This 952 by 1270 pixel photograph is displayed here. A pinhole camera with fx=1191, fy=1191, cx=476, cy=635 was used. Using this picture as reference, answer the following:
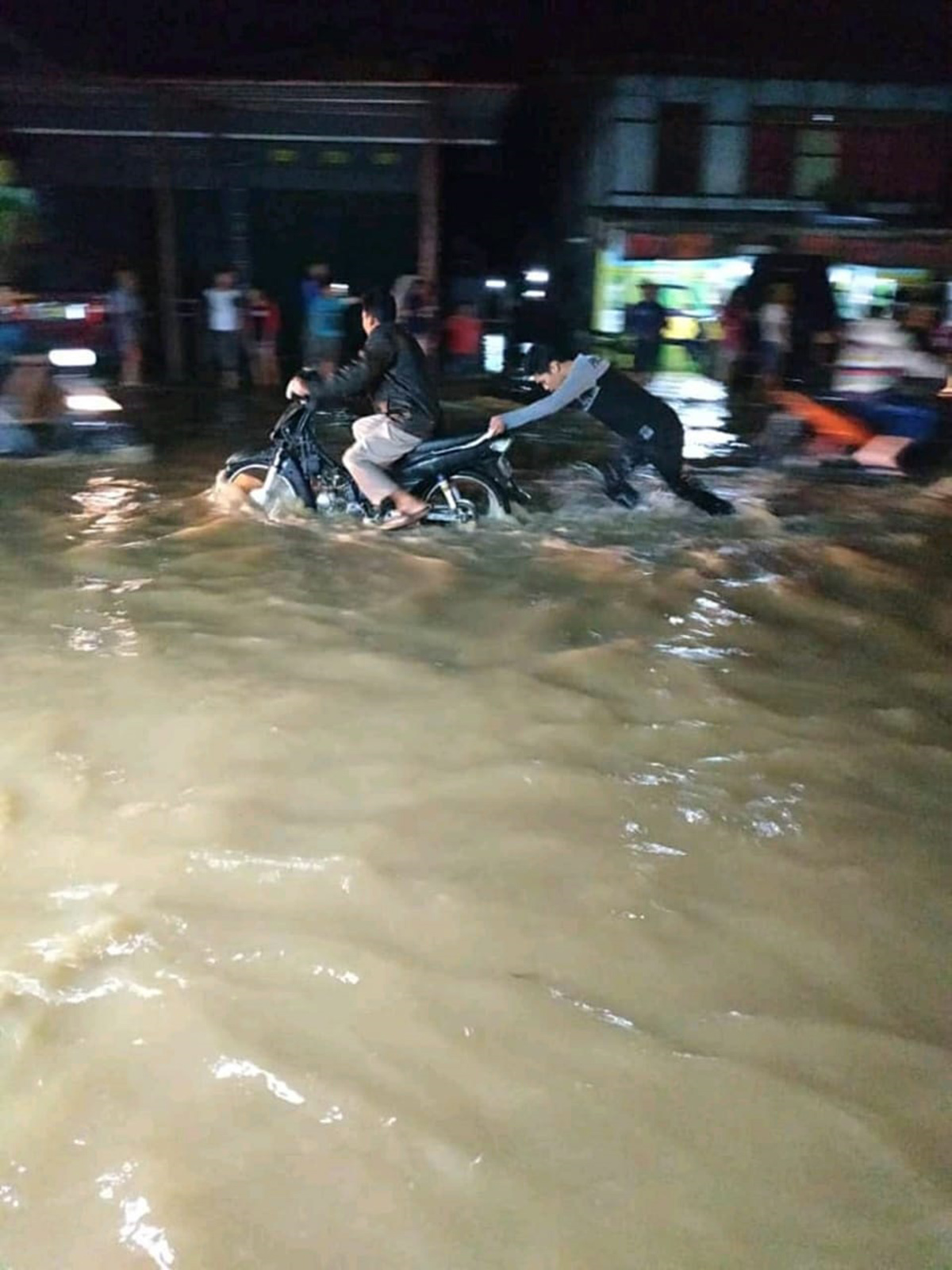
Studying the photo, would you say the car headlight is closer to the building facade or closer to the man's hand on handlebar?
the man's hand on handlebar

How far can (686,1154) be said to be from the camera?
3.08m

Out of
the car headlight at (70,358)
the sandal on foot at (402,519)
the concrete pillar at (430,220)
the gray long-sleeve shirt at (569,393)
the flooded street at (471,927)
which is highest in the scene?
the concrete pillar at (430,220)

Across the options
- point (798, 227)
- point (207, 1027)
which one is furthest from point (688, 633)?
point (798, 227)

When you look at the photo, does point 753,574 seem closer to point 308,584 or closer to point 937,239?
point 308,584

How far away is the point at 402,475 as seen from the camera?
28.3 ft

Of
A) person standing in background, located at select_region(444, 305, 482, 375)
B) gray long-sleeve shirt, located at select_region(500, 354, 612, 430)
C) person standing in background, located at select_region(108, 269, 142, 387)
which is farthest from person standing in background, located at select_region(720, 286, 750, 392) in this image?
gray long-sleeve shirt, located at select_region(500, 354, 612, 430)

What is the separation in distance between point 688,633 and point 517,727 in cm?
178

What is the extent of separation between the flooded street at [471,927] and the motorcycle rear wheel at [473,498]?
1375 mm

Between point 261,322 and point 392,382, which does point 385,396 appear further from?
point 261,322

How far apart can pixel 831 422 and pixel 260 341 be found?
364 inches

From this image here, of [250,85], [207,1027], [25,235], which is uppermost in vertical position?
[250,85]

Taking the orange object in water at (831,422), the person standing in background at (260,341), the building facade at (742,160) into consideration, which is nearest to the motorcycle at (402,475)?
the orange object in water at (831,422)

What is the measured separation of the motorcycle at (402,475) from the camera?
8516mm

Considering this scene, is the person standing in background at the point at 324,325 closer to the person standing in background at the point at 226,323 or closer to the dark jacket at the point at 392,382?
the person standing in background at the point at 226,323
